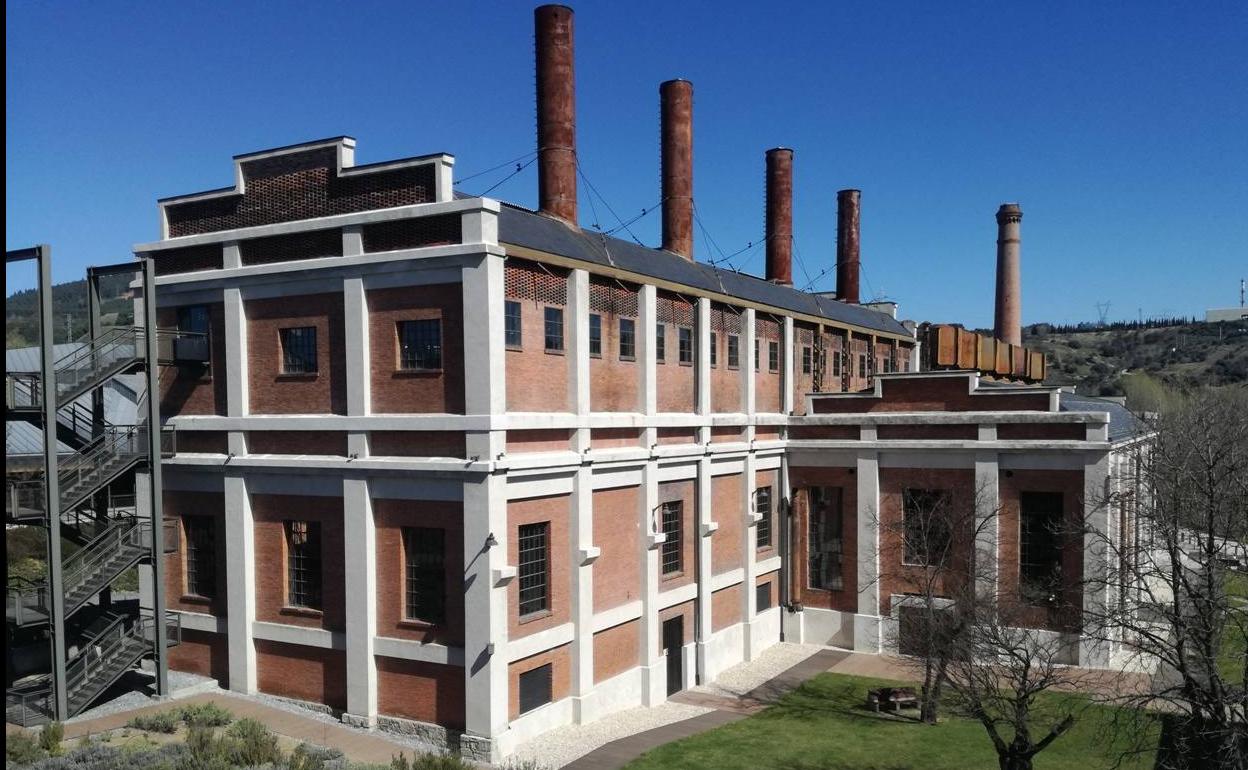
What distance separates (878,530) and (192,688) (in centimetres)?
1987

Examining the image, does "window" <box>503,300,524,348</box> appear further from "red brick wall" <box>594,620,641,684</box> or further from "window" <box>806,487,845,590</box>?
"window" <box>806,487,845,590</box>

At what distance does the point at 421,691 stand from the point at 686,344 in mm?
12154

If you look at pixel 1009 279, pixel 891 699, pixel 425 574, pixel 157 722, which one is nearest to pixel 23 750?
pixel 157 722

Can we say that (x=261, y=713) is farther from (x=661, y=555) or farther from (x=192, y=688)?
(x=661, y=555)

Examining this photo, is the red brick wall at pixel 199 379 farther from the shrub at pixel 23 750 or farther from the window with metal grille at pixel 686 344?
the window with metal grille at pixel 686 344

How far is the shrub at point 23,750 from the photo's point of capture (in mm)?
15945

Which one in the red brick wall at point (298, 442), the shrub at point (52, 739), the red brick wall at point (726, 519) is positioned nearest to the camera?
the shrub at point (52, 739)

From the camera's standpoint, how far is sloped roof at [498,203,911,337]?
2134 centimetres

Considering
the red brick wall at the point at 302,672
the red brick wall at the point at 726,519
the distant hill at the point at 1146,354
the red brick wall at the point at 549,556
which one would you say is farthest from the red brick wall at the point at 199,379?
the distant hill at the point at 1146,354

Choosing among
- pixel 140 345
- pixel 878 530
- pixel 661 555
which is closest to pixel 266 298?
pixel 140 345

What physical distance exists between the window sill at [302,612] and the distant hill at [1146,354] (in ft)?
282

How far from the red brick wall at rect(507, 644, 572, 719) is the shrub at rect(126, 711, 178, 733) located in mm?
6829

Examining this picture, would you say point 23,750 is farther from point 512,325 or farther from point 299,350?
point 512,325

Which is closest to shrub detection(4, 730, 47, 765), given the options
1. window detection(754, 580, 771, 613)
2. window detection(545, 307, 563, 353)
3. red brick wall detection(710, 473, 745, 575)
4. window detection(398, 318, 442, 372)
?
window detection(398, 318, 442, 372)
